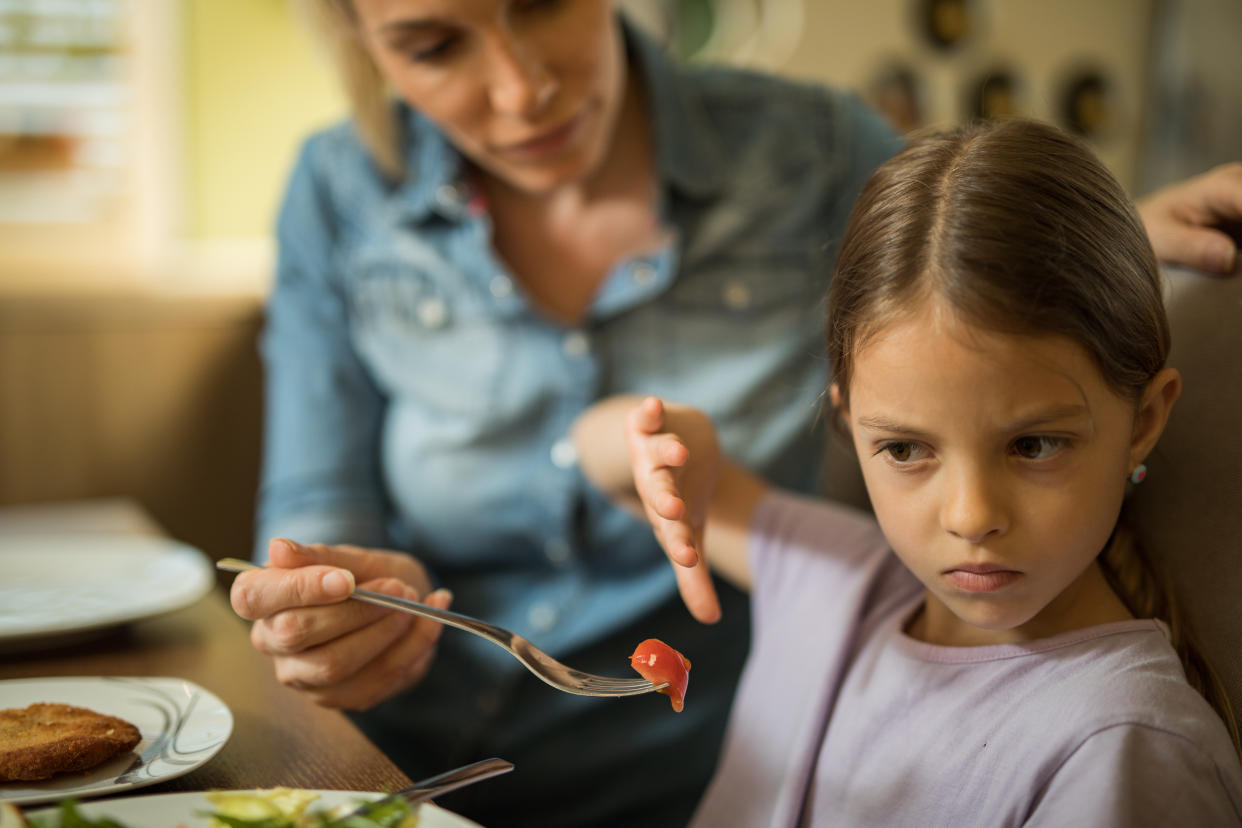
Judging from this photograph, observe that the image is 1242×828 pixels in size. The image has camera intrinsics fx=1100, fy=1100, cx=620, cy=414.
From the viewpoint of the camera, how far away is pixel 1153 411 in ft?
2.11

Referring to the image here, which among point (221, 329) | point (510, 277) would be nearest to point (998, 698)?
point (510, 277)

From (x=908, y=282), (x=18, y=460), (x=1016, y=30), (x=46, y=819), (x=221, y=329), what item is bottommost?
(x=18, y=460)

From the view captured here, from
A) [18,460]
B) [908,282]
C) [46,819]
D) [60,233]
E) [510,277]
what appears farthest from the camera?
[60,233]

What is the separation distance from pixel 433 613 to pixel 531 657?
2.6 inches

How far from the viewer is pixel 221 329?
6.33ft

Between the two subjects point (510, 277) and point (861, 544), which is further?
point (510, 277)

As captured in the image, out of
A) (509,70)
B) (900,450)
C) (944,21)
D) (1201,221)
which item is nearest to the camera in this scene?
(900,450)

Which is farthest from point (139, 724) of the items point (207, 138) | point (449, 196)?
point (207, 138)

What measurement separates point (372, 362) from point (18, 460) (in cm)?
92

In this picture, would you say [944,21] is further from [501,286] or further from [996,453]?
[996,453]

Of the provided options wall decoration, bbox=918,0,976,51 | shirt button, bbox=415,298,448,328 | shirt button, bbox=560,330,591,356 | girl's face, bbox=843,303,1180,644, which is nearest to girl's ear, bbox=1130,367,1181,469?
girl's face, bbox=843,303,1180,644

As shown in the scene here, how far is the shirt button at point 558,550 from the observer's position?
1.21 meters

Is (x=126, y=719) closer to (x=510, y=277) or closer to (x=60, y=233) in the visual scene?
(x=510, y=277)

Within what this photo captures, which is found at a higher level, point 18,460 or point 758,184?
point 758,184
